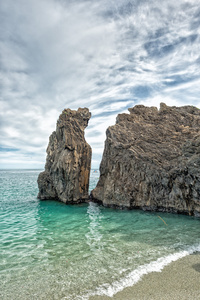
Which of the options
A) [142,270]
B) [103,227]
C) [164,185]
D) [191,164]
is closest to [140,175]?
[164,185]

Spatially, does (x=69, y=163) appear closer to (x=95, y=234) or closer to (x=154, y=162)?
(x=154, y=162)

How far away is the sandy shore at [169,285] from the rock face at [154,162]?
14.8m

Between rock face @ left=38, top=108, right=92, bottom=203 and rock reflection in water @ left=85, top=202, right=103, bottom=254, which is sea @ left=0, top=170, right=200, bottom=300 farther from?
rock face @ left=38, top=108, right=92, bottom=203

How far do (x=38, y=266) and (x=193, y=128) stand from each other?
95.8 feet

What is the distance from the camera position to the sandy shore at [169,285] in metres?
7.85

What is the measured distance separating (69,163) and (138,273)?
2567cm

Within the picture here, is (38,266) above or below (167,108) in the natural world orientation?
below

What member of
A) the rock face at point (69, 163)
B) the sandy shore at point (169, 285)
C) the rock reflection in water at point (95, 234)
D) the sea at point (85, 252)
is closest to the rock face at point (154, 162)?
the sea at point (85, 252)

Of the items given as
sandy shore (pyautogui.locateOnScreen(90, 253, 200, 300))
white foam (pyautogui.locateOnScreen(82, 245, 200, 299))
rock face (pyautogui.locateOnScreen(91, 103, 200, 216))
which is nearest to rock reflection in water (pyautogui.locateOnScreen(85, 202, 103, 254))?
white foam (pyautogui.locateOnScreen(82, 245, 200, 299))

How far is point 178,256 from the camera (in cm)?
1173

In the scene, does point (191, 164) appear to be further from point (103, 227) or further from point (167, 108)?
point (167, 108)

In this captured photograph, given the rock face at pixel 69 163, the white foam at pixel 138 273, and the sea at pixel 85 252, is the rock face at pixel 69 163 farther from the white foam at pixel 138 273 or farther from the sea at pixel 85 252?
the white foam at pixel 138 273

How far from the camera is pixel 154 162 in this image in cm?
2722

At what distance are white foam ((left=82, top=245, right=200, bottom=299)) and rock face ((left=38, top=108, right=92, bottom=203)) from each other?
24061 millimetres
